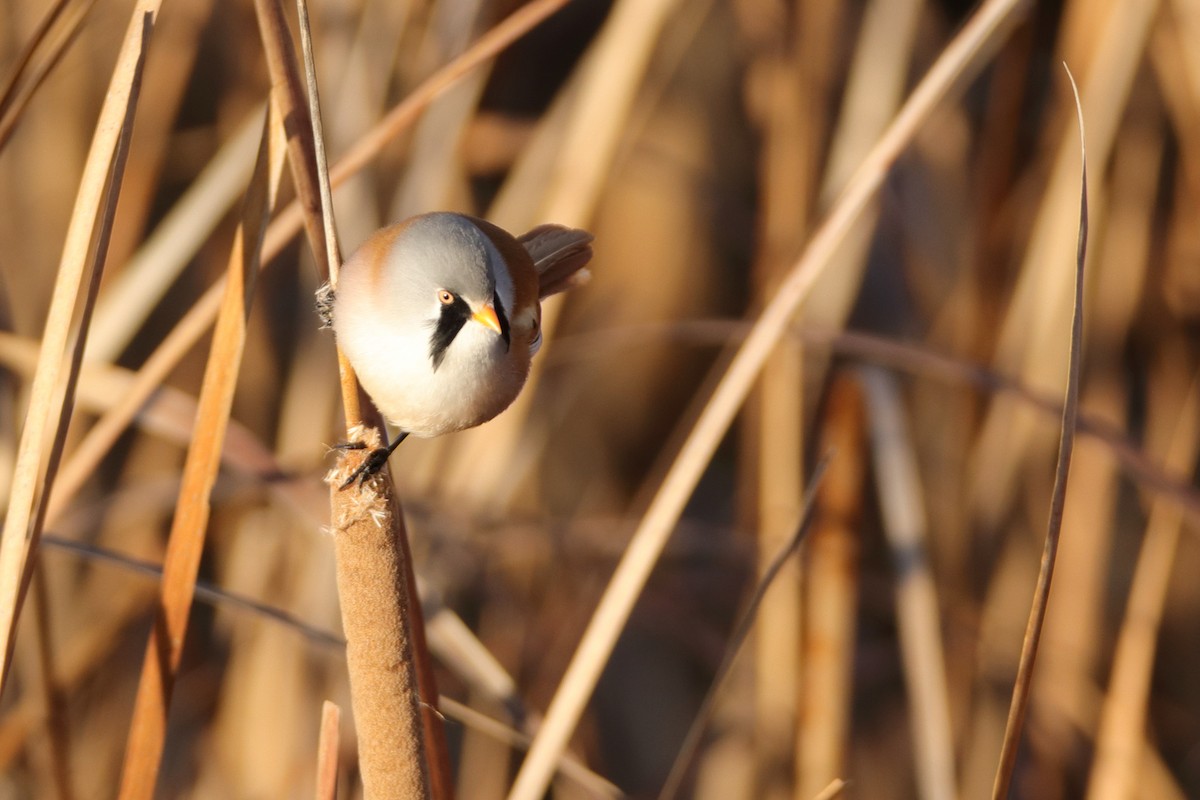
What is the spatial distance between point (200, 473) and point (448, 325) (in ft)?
0.76

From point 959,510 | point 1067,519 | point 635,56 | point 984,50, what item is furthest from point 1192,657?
point 635,56

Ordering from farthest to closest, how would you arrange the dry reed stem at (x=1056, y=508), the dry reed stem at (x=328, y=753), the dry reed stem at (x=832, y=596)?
the dry reed stem at (x=832, y=596)
the dry reed stem at (x=328, y=753)
the dry reed stem at (x=1056, y=508)

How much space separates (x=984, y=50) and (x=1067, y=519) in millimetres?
805

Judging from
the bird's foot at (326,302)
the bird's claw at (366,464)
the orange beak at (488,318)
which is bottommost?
the bird's claw at (366,464)

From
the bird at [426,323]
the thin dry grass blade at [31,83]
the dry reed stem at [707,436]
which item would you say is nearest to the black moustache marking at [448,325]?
the bird at [426,323]

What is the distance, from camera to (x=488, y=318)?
0.91 metres

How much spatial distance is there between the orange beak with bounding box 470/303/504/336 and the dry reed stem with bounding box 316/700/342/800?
319mm

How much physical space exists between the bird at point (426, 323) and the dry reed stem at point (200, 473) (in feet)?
0.25

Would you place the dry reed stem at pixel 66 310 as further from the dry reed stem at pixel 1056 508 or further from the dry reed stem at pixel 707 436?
the dry reed stem at pixel 1056 508

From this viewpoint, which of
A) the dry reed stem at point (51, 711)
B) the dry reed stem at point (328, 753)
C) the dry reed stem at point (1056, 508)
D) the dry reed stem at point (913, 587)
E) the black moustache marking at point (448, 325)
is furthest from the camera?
the dry reed stem at point (913, 587)

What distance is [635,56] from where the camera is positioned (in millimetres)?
1570

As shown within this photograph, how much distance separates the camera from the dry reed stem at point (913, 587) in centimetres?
148

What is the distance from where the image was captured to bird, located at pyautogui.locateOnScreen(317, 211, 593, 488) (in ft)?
2.93

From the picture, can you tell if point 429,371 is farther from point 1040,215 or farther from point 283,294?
point 283,294
